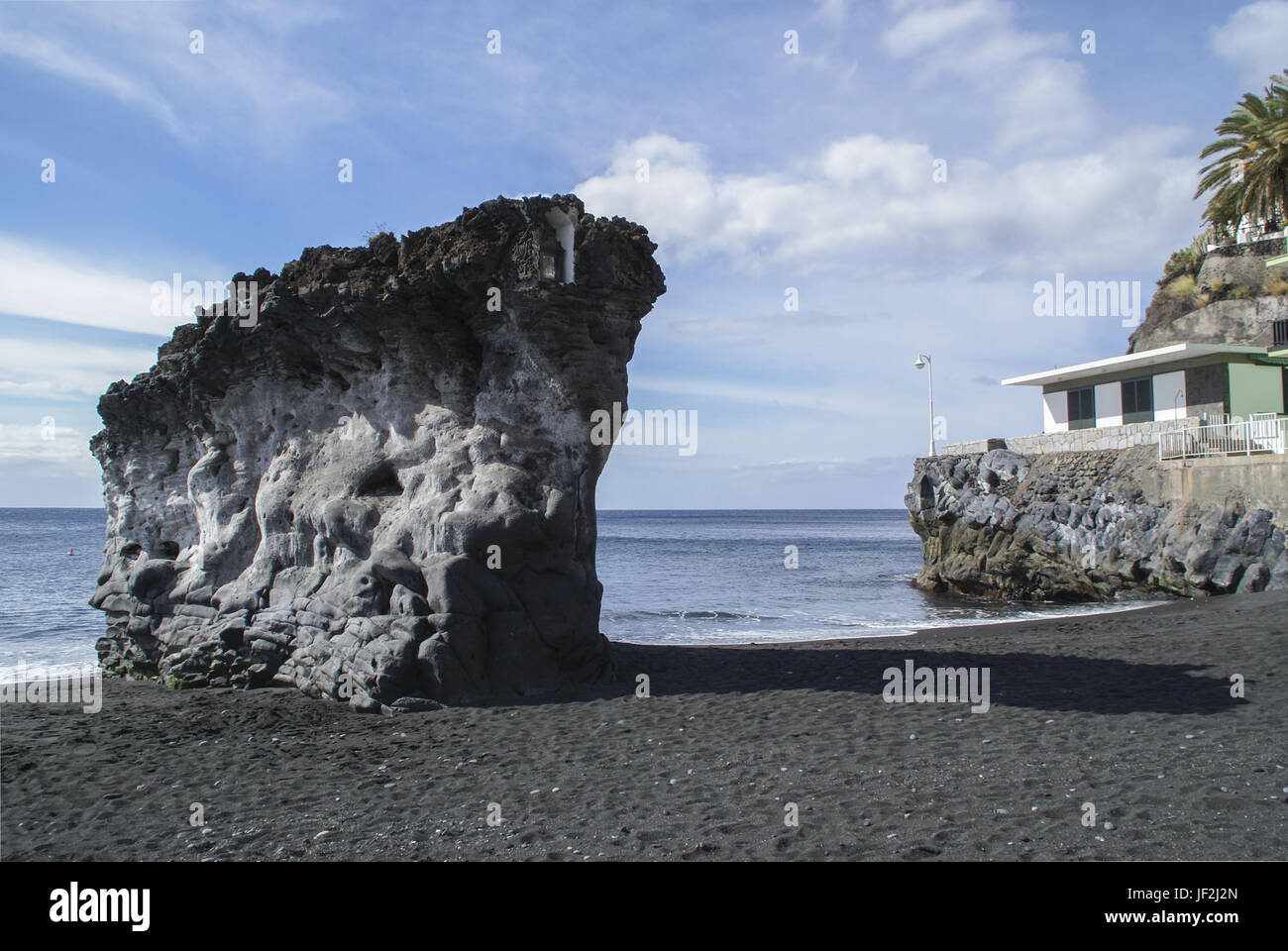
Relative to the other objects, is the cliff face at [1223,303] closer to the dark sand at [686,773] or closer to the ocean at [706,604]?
the ocean at [706,604]

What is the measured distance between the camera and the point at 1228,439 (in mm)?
25438

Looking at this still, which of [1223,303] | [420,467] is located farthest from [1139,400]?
[420,467]

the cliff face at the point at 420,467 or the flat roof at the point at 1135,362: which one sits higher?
the flat roof at the point at 1135,362

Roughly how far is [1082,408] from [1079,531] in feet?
29.9

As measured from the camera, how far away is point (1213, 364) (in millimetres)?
30094

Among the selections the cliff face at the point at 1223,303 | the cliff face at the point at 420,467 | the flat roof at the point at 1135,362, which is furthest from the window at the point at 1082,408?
the cliff face at the point at 420,467

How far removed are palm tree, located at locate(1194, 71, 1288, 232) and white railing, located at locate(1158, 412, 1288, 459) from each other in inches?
313

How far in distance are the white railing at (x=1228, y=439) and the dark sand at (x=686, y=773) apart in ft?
49.9

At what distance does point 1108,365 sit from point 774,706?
28.4m

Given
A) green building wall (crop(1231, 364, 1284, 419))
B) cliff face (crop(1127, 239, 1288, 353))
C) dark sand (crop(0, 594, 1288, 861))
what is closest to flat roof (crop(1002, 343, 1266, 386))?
green building wall (crop(1231, 364, 1284, 419))

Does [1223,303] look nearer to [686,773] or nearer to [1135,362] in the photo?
[1135,362]

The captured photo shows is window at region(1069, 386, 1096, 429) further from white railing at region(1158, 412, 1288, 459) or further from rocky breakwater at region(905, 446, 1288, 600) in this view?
white railing at region(1158, 412, 1288, 459)

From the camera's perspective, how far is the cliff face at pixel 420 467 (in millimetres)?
10547

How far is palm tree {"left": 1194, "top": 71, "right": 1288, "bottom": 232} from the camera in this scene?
93.1ft
